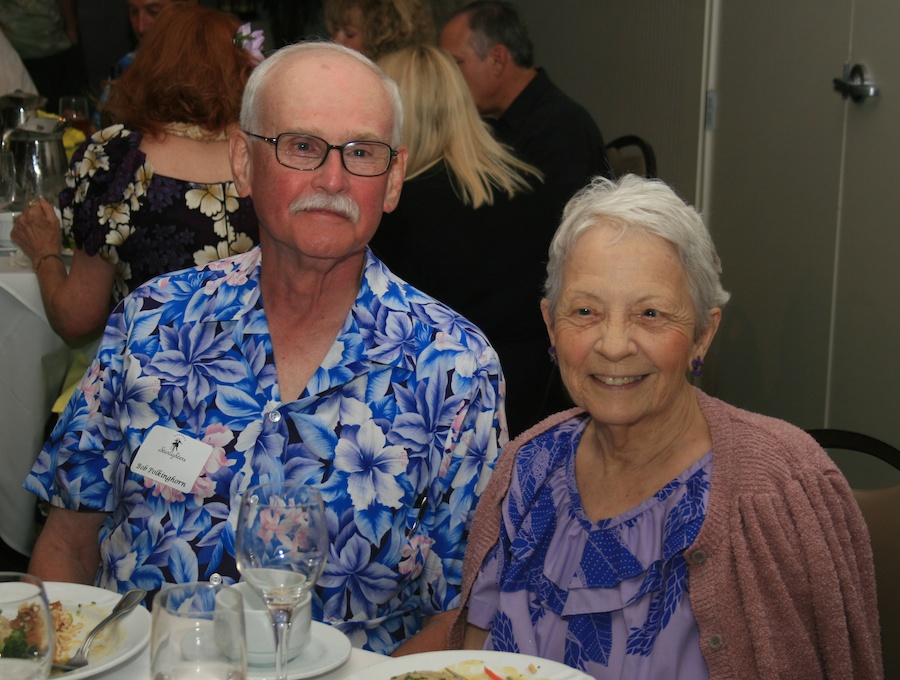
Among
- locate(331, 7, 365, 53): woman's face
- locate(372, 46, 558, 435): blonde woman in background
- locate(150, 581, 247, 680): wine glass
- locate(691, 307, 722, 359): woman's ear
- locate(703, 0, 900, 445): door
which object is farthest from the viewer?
locate(331, 7, 365, 53): woman's face

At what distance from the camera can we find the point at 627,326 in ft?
5.65

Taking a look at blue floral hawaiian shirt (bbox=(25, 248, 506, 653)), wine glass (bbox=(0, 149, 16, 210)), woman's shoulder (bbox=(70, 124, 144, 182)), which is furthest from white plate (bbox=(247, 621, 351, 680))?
wine glass (bbox=(0, 149, 16, 210))

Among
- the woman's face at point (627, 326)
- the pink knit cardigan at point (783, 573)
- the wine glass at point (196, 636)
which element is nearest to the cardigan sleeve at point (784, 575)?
→ the pink knit cardigan at point (783, 573)

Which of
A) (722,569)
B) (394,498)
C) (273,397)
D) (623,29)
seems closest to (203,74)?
(273,397)

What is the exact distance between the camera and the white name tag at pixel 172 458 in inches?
71.4

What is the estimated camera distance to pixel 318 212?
1.93 metres

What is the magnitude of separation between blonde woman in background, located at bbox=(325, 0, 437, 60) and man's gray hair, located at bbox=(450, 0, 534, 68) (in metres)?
0.54

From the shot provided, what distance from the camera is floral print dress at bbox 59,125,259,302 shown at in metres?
2.94

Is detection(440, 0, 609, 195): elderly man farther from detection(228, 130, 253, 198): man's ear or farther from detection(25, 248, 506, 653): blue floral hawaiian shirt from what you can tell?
detection(25, 248, 506, 653): blue floral hawaiian shirt

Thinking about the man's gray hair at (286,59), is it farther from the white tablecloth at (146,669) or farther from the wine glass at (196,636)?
the wine glass at (196,636)

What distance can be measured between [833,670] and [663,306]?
0.61m

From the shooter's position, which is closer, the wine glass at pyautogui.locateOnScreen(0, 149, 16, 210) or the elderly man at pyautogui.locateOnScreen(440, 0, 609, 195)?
the wine glass at pyautogui.locateOnScreen(0, 149, 16, 210)

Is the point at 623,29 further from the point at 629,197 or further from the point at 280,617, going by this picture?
the point at 280,617

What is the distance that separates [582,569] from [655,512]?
0.15 meters
